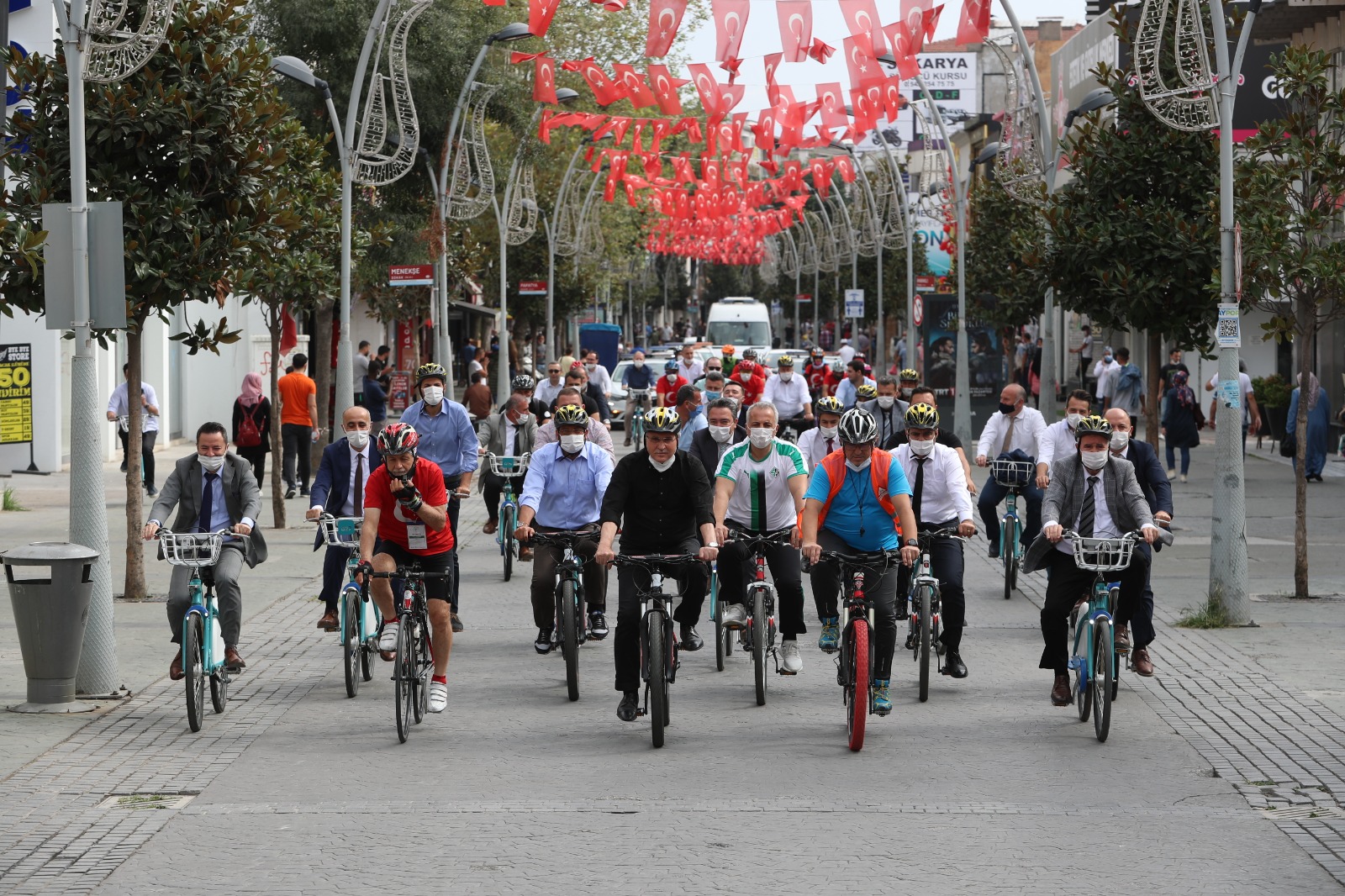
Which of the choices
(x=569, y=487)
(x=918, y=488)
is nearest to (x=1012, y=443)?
(x=918, y=488)

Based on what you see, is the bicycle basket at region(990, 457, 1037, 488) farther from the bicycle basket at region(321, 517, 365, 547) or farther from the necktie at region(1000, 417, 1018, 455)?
the bicycle basket at region(321, 517, 365, 547)

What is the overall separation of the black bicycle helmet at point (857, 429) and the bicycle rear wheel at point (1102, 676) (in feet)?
5.05

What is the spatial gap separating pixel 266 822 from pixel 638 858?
1.71m

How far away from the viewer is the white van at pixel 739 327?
6150cm

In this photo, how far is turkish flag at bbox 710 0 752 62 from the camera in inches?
805

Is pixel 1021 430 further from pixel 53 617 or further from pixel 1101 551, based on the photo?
pixel 53 617

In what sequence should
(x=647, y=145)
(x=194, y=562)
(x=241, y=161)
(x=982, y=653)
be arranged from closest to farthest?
(x=194, y=562), (x=982, y=653), (x=241, y=161), (x=647, y=145)

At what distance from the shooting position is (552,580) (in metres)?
11.6

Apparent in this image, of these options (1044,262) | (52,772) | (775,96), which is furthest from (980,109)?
(52,772)

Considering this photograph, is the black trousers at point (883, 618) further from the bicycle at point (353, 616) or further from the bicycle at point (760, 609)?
the bicycle at point (353, 616)

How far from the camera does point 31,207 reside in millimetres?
13055

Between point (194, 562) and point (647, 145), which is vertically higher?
point (647, 145)

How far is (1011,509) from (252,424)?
32.4 ft

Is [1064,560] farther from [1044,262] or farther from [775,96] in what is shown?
[775,96]
